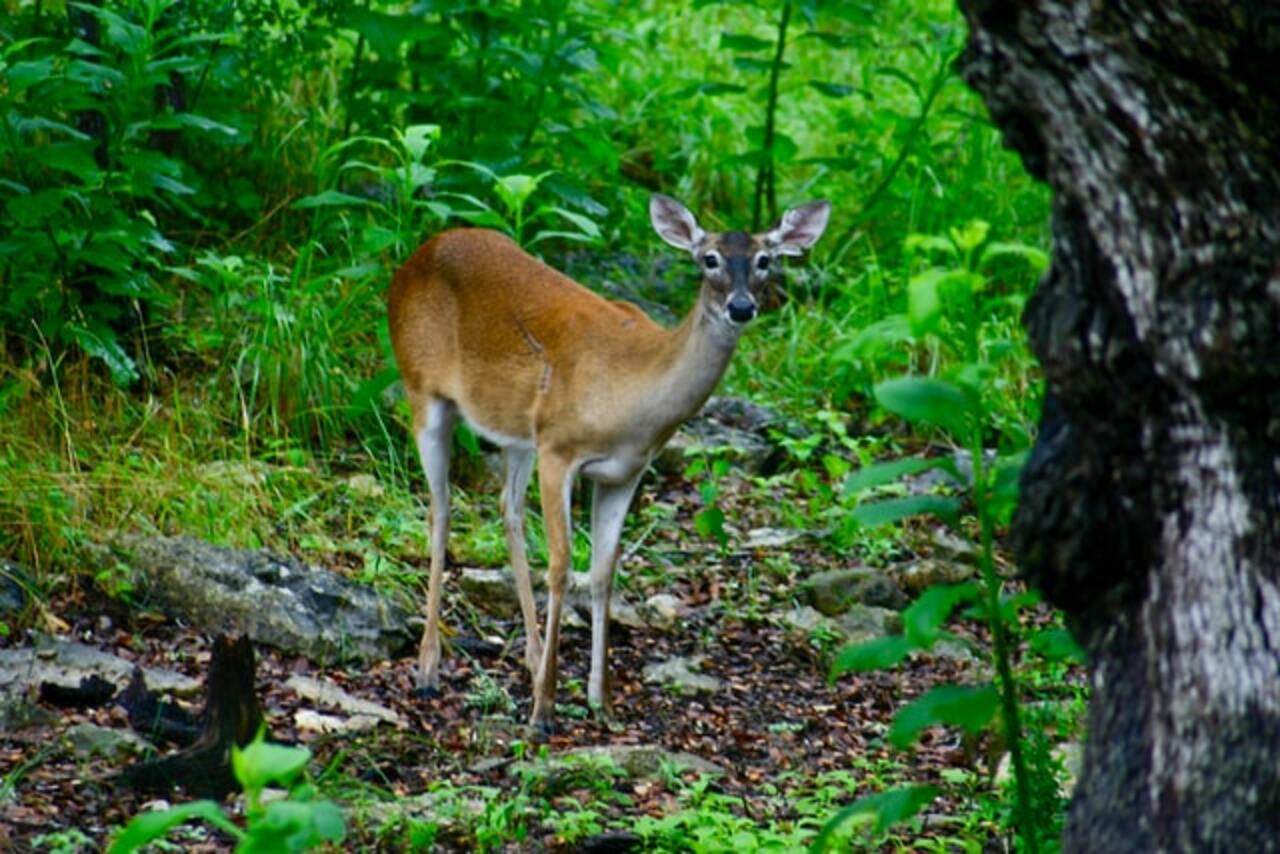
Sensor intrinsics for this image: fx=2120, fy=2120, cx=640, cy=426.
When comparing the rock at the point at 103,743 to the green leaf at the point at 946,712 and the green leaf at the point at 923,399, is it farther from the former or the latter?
the green leaf at the point at 923,399

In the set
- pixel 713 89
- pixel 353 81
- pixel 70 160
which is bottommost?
pixel 70 160

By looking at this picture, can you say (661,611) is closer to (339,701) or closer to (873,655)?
(339,701)

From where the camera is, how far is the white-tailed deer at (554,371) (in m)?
6.66

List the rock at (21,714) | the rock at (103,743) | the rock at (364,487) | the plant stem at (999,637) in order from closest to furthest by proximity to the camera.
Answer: the plant stem at (999,637), the rock at (103,743), the rock at (21,714), the rock at (364,487)

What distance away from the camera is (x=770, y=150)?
32.2ft

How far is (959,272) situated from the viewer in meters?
3.60

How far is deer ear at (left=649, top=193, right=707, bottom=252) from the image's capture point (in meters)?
7.01


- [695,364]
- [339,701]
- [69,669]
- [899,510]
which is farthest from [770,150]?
[899,510]

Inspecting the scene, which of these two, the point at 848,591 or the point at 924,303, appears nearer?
the point at 924,303

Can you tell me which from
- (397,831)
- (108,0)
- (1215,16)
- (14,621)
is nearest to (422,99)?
(108,0)

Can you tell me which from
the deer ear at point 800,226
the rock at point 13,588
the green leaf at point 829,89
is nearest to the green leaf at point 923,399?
the deer ear at point 800,226

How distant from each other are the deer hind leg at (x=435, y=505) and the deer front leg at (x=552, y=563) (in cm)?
35

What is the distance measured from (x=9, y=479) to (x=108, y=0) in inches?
83.6

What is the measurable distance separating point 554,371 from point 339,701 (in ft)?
4.71
